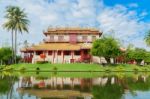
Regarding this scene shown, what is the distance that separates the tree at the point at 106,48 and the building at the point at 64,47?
5.02 meters

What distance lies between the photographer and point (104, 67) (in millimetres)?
67312

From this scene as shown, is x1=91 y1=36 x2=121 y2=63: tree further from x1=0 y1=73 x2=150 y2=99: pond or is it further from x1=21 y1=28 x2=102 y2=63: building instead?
x1=0 y1=73 x2=150 y2=99: pond

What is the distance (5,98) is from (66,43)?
64230mm

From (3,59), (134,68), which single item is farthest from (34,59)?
(134,68)

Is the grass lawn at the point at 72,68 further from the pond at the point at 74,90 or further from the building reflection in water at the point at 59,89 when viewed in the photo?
the pond at the point at 74,90

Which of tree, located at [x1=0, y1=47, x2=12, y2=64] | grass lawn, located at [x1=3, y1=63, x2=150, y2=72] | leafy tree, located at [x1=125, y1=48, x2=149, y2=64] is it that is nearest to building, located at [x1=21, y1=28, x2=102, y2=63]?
grass lawn, located at [x1=3, y1=63, x2=150, y2=72]

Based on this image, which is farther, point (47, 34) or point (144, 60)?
point (144, 60)

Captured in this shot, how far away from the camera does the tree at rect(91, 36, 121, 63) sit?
2687 inches

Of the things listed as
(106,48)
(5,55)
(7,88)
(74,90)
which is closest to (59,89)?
(74,90)

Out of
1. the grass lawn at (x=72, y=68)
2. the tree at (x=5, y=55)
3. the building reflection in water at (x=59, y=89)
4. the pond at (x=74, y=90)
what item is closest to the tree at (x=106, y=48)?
the grass lawn at (x=72, y=68)

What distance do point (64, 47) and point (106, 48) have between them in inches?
506

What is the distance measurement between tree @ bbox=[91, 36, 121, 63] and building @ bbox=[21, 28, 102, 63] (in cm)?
502

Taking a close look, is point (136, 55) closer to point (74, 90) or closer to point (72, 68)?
point (72, 68)

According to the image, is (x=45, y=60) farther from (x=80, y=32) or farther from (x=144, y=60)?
(x=144, y=60)
